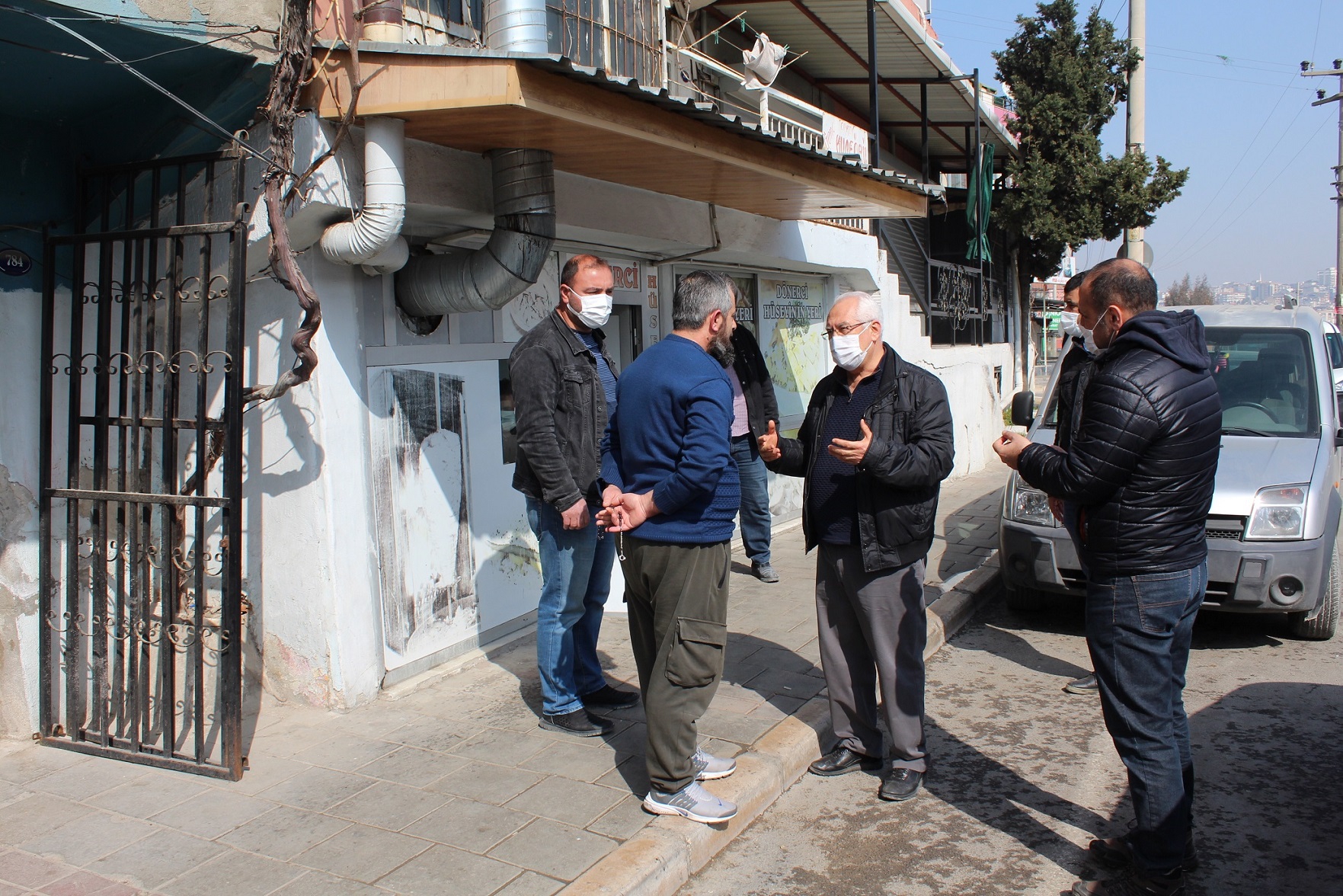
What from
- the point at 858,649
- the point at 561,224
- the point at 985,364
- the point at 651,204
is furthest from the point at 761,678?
the point at 985,364

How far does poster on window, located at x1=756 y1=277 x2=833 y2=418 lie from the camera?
9289 mm

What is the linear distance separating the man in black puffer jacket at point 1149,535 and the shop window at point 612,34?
4126mm

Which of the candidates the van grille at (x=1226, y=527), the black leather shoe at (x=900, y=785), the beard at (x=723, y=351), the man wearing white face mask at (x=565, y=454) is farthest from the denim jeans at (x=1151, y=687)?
the van grille at (x=1226, y=527)

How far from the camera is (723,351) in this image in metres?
4.76

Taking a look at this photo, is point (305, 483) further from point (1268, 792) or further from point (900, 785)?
point (1268, 792)

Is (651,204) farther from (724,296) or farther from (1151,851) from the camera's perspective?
(1151,851)

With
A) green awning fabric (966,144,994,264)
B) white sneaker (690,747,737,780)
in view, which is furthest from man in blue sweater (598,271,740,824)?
green awning fabric (966,144,994,264)

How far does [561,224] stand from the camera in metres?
5.60

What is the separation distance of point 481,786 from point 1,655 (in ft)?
7.38

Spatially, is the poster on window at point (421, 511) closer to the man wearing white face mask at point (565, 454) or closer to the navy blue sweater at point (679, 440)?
the man wearing white face mask at point (565, 454)

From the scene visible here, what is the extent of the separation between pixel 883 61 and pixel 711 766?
10675 millimetres

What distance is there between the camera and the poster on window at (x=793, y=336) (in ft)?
30.5

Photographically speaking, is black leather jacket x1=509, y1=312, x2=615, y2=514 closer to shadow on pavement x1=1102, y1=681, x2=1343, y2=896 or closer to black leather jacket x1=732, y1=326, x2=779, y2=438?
black leather jacket x1=732, y1=326, x2=779, y2=438

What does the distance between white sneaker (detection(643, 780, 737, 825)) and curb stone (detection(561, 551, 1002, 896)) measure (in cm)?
3
